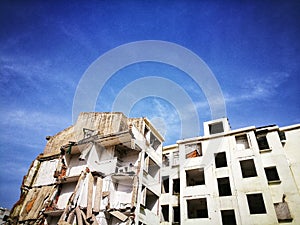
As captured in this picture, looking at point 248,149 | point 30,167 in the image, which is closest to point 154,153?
point 248,149

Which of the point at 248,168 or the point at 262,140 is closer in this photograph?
the point at 248,168

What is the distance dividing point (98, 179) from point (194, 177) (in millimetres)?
13114

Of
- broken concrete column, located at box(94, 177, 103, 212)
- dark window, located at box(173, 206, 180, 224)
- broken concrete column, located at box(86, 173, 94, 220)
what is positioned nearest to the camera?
broken concrete column, located at box(86, 173, 94, 220)

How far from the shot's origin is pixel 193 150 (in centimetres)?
2734

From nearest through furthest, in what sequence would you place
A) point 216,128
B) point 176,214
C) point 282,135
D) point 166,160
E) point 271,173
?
point 271,173
point 282,135
point 176,214
point 216,128
point 166,160

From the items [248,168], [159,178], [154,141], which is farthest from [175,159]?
[248,168]

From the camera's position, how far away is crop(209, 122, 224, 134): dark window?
2752 cm

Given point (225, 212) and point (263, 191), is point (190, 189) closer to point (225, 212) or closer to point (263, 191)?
point (225, 212)

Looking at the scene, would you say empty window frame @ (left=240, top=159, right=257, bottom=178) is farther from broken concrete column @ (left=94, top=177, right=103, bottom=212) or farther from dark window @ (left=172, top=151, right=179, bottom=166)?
broken concrete column @ (left=94, top=177, right=103, bottom=212)

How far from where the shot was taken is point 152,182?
2292cm

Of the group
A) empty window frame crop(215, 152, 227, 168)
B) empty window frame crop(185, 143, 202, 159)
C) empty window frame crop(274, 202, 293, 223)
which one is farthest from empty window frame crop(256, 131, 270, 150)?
empty window frame crop(185, 143, 202, 159)

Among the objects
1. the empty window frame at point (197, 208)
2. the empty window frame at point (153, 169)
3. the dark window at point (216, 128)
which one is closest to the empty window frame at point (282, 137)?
the dark window at point (216, 128)

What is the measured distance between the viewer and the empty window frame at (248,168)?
74.3ft

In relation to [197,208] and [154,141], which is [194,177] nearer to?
[197,208]
